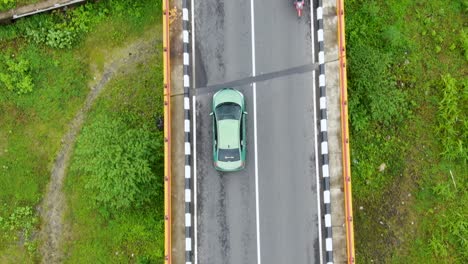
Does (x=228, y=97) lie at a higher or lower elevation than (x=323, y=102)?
higher

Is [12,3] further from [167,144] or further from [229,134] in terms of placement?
[229,134]

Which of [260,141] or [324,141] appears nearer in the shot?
[324,141]

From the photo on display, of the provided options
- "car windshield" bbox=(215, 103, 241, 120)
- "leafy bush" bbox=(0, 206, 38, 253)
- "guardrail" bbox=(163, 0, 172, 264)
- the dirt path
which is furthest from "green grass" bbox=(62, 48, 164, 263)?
"car windshield" bbox=(215, 103, 241, 120)

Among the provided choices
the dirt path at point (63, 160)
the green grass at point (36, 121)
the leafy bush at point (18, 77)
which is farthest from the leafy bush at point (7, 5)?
the dirt path at point (63, 160)

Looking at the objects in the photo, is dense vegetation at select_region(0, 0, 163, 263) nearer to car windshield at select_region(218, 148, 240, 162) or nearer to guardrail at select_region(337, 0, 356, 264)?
car windshield at select_region(218, 148, 240, 162)

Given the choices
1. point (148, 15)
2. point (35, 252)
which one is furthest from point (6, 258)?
point (148, 15)

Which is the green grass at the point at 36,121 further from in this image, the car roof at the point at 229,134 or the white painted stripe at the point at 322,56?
the white painted stripe at the point at 322,56

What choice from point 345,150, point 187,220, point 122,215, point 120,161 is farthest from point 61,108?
point 345,150
